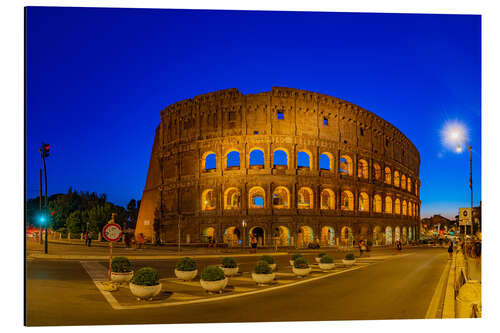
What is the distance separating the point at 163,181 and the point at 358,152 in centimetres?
2736

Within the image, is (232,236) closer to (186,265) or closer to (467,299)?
(186,265)

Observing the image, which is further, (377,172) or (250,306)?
(377,172)

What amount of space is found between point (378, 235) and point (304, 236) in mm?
14056

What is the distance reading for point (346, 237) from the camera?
52.1 meters

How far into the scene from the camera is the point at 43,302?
12.2 metres

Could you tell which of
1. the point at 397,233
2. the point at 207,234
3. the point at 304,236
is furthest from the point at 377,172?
the point at 207,234

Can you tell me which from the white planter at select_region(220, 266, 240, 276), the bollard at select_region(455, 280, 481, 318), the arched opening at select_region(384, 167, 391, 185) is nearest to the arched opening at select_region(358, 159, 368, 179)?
the arched opening at select_region(384, 167, 391, 185)

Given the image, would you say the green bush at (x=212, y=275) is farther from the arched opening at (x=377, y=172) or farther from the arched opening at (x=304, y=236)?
the arched opening at (x=377, y=172)

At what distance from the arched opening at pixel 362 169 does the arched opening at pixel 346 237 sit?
8.29 m

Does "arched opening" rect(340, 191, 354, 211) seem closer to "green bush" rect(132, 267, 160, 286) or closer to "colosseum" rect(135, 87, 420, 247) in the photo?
"colosseum" rect(135, 87, 420, 247)

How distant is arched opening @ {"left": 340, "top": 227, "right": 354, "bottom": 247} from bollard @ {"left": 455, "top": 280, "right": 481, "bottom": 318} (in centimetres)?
3260

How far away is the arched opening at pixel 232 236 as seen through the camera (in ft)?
149

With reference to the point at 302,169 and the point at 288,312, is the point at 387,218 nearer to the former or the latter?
the point at 302,169

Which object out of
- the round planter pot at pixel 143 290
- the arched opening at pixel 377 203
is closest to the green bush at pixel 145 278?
the round planter pot at pixel 143 290
